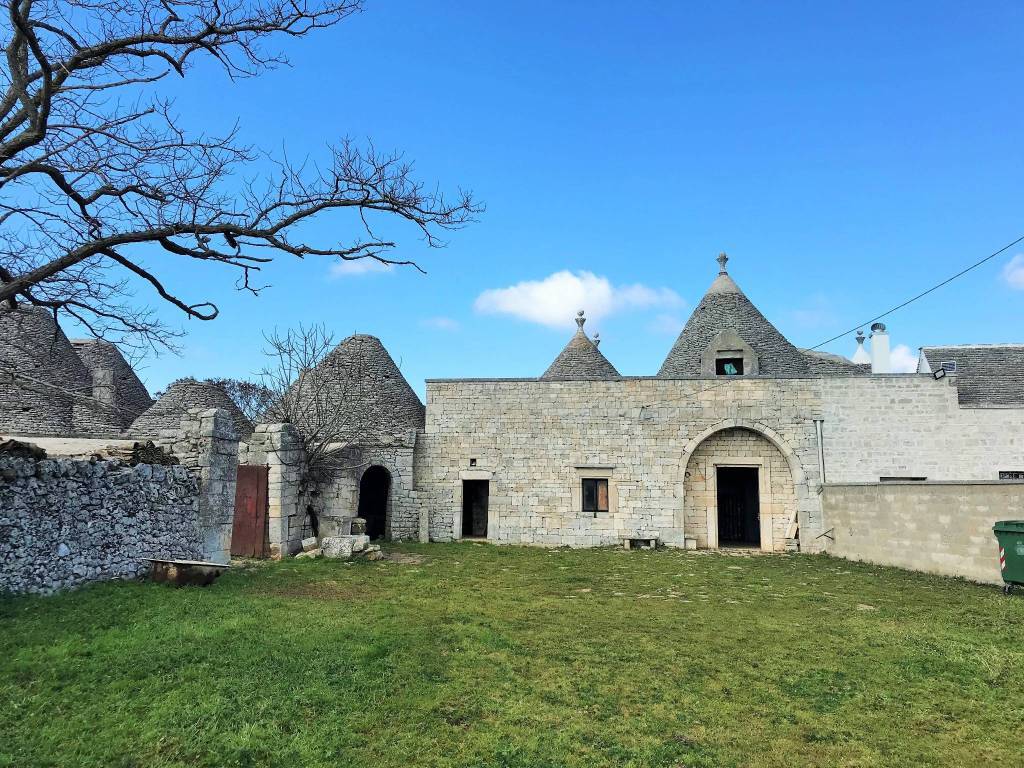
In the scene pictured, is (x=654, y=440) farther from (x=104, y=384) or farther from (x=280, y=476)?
(x=104, y=384)

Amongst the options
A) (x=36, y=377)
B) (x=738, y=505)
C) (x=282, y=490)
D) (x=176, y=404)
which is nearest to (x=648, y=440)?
(x=738, y=505)

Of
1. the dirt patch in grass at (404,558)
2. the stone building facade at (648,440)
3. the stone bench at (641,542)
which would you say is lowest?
the dirt patch in grass at (404,558)

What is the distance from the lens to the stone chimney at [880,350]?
19.8 meters

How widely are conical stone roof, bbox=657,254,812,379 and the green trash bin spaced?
8.34 metres

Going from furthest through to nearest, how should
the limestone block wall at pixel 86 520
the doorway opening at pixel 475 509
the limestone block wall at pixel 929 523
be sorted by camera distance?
the doorway opening at pixel 475 509 → the limestone block wall at pixel 929 523 → the limestone block wall at pixel 86 520

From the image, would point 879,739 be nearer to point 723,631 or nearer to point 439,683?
point 723,631

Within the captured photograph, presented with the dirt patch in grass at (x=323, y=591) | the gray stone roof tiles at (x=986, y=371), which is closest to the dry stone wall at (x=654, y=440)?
the gray stone roof tiles at (x=986, y=371)

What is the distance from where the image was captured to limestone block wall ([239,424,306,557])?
41.0ft

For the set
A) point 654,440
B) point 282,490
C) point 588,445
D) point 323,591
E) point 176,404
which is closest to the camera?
point 323,591

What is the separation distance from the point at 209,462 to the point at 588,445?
930 cm

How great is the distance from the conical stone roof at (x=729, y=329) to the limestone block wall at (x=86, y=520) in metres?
12.8

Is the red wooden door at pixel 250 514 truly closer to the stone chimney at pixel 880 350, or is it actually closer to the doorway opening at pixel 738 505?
the doorway opening at pixel 738 505

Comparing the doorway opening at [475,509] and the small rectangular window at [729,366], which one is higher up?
the small rectangular window at [729,366]

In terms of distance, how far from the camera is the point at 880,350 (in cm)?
1992
